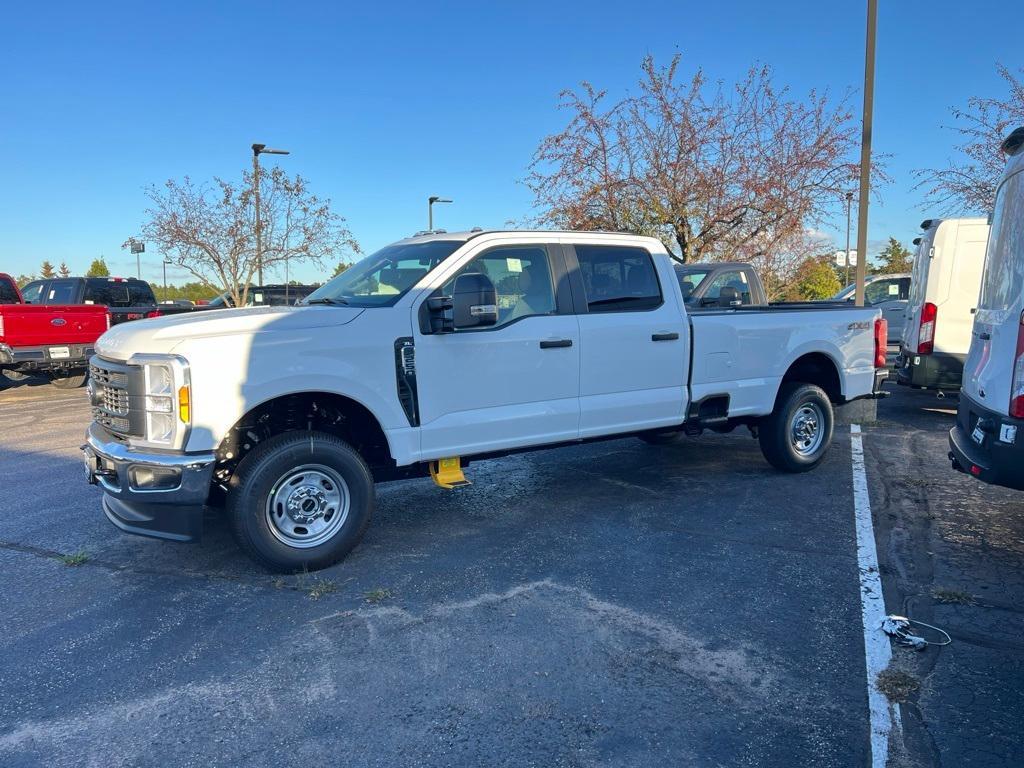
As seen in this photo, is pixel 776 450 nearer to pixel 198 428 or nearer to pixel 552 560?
pixel 552 560

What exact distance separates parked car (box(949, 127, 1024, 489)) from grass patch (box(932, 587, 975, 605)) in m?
0.69

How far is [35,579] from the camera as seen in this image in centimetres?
457

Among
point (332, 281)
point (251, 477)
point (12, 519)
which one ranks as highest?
point (332, 281)

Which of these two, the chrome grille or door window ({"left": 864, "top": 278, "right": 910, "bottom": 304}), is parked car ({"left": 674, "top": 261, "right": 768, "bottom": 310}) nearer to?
the chrome grille

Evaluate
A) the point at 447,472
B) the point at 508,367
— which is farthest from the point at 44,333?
the point at 508,367

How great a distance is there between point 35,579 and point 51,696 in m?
1.57

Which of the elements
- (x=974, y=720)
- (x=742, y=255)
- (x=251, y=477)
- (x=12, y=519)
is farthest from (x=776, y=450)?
(x=742, y=255)

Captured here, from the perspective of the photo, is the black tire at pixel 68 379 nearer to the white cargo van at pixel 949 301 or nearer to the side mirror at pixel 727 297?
the side mirror at pixel 727 297

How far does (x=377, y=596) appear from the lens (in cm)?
425

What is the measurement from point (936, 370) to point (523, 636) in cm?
801

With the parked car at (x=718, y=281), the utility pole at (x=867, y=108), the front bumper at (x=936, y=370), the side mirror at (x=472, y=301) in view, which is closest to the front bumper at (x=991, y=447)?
the side mirror at (x=472, y=301)

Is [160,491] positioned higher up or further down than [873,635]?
higher up

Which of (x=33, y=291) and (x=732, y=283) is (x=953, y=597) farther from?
(x=33, y=291)

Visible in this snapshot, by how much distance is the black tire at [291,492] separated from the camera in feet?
14.3
